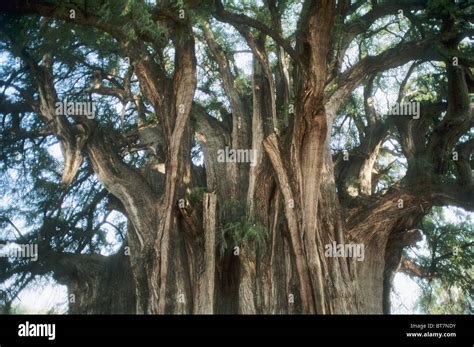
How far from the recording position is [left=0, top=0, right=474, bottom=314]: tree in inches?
270

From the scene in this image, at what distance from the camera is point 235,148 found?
8.43 meters

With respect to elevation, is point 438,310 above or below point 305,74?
below

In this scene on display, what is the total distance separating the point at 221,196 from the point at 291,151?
146 cm

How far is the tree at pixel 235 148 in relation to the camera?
687 cm
